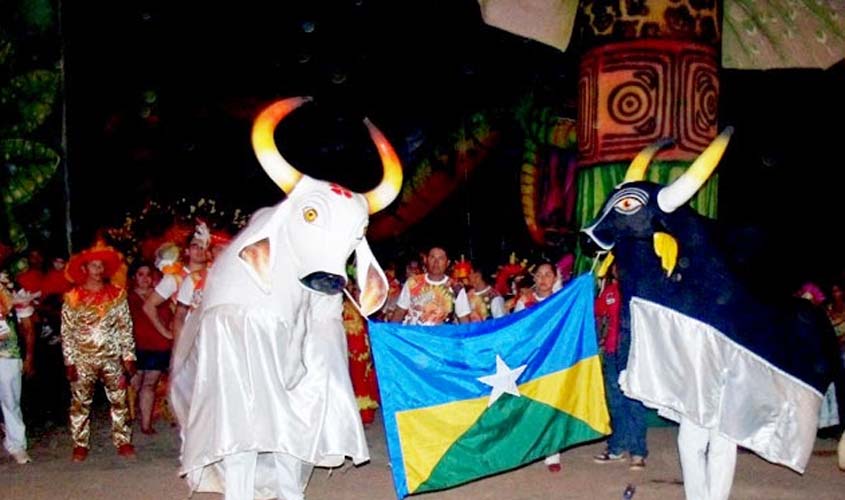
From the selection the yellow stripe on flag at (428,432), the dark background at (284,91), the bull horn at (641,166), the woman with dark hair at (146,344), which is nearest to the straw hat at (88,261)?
the woman with dark hair at (146,344)

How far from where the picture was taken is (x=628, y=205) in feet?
19.9

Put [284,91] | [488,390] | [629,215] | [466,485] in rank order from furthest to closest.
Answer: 1. [284,91]
2. [466,485]
3. [488,390]
4. [629,215]

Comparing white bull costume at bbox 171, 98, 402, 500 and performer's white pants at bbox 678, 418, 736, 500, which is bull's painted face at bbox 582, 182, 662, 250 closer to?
performer's white pants at bbox 678, 418, 736, 500

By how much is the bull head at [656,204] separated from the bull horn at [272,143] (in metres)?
1.95

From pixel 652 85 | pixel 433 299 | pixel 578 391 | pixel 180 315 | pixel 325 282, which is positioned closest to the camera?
pixel 325 282

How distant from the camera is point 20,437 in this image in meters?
8.32

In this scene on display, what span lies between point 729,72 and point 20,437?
483 inches

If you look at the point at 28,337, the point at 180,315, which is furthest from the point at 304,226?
the point at 28,337

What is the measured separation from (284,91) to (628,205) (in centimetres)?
1464

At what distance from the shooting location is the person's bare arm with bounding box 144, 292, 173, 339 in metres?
9.27

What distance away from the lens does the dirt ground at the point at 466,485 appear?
7066 millimetres

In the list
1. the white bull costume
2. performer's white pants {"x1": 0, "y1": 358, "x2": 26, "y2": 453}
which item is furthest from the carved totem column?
performer's white pants {"x1": 0, "y1": 358, "x2": 26, "y2": 453}

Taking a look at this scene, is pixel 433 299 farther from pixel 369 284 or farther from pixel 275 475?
pixel 275 475

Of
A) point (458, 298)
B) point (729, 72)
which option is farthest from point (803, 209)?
point (458, 298)
